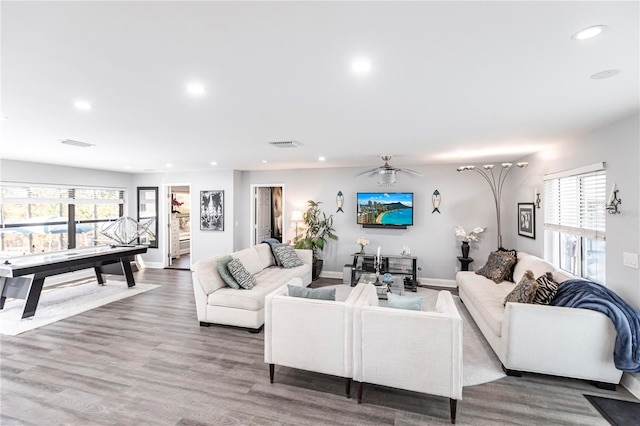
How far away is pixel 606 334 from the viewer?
262 cm

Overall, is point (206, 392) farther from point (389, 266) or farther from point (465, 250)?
point (465, 250)

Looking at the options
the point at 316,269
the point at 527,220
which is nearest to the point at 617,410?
the point at 527,220

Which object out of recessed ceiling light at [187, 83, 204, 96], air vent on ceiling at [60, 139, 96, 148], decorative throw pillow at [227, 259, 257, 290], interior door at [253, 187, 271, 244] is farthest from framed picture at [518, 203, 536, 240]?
air vent on ceiling at [60, 139, 96, 148]

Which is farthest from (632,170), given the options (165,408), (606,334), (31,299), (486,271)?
(31,299)

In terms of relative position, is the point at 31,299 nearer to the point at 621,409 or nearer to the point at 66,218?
the point at 66,218

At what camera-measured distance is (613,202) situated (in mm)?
2941

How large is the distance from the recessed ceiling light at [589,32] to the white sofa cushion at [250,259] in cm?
447

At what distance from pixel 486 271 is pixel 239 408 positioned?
427cm

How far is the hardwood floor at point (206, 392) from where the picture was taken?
7.53ft

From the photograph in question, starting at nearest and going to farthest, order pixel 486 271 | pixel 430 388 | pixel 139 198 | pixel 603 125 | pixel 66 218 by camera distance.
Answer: pixel 430 388 → pixel 603 125 → pixel 486 271 → pixel 66 218 → pixel 139 198

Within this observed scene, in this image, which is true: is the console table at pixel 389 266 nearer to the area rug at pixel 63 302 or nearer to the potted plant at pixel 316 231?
the potted plant at pixel 316 231

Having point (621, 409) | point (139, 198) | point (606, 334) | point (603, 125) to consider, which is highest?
point (603, 125)

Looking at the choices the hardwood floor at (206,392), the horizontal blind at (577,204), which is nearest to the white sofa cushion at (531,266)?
the horizontal blind at (577,204)

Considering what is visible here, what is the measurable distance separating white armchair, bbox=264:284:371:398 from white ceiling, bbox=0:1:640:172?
1.75m
